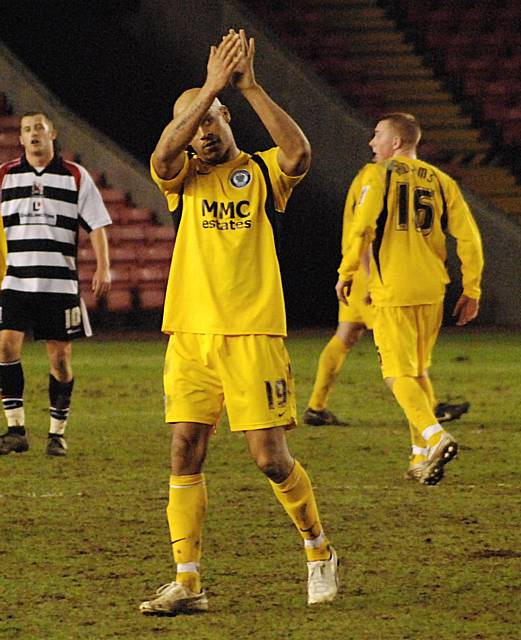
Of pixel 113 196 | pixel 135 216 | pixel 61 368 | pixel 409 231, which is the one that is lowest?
pixel 135 216

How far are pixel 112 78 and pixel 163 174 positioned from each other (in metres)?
17.8

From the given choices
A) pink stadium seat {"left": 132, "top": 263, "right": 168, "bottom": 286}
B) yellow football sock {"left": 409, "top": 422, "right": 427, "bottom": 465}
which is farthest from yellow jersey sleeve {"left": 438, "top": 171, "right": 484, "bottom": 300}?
pink stadium seat {"left": 132, "top": 263, "right": 168, "bottom": 286}

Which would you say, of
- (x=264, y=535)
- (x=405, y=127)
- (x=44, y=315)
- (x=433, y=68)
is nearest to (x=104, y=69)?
(x=433, y=68)

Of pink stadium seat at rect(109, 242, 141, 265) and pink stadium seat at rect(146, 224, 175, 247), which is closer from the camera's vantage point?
pink stadium seat at rect(109, 242, 141, 265)

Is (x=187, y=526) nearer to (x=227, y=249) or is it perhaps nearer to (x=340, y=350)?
(x=227, y=249)

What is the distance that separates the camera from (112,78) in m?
22.5

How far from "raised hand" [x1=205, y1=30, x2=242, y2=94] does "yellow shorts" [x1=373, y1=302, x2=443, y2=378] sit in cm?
310

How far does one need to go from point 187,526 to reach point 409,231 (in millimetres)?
2995

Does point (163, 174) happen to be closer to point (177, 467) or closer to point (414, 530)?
point (177, 467)

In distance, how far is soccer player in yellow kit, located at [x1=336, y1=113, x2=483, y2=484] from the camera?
757 centimetres

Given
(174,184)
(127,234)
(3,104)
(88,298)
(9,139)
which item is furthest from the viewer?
(3,104)

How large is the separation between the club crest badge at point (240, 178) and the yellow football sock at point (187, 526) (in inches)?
38.4

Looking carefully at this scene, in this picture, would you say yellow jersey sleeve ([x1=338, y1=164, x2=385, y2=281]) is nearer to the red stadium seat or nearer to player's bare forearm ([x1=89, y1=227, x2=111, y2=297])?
player's bare forearm ([x1=89, y1=227, x2=111, y2=297])

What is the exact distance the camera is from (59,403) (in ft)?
28.2
